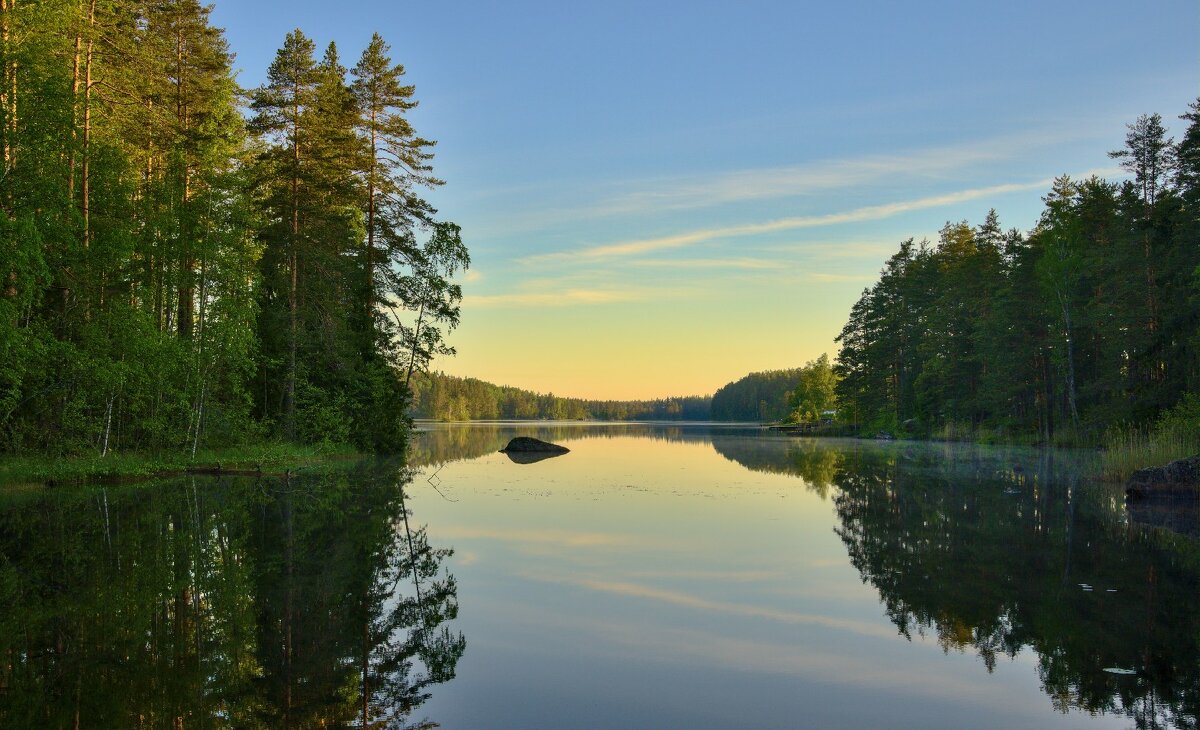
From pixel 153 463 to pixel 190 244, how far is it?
7474 mm

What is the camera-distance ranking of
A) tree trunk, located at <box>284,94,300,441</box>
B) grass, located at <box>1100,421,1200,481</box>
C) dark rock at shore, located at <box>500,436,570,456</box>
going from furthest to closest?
dark rock at shore, located at <box>500,436,570,456</box>
tree trunk, located at <box>284,94,300,441</box>
grass, located at <box>1100,421,1200,481</box>

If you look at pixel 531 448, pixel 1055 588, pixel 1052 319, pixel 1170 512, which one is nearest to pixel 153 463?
pixel 1055 588

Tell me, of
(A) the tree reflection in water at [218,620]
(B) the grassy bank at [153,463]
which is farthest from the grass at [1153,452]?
(B) the grassy bank at [153,463]

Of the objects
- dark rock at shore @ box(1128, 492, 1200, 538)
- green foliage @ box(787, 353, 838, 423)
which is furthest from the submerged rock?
green foliage @ box(787, 353, 838, 423)

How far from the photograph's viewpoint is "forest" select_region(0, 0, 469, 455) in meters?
19.9

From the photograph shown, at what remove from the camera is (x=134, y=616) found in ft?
25.7

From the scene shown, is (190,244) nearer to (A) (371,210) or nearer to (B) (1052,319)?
(A) (371,210)

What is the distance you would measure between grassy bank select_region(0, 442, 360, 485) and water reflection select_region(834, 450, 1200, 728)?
1900cm

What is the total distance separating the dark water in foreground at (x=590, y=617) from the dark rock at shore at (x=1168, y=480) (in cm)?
349

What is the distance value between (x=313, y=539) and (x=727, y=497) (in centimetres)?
1112

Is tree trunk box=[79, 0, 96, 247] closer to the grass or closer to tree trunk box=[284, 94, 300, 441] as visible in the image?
tree trunk box=[284, 94, 300, 441]

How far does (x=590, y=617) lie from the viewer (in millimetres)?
8422

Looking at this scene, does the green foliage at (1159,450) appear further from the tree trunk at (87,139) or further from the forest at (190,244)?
the tree trunk at (87,139)

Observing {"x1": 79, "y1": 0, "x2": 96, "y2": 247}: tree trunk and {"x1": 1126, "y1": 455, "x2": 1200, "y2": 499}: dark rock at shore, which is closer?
{"x1": 1126, "y1": 455, "x2": 1200, "y2": 499}: dark rock at shore
